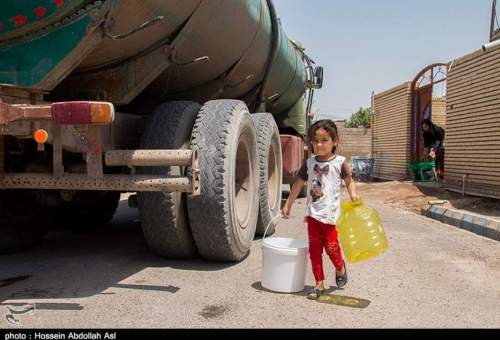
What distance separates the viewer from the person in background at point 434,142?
12.2 metres

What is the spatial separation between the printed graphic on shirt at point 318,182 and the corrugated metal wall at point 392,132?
36.1ft

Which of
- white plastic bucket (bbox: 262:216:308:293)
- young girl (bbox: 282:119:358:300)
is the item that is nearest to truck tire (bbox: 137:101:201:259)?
white plastic bucket (bbox: 262:216:308:293)

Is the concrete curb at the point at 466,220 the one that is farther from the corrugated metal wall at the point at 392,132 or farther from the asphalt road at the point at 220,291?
the corrugated metal wall at the point at 392,132

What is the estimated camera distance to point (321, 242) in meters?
3.82

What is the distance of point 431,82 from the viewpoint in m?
13.5

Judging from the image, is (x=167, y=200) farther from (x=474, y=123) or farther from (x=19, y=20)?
(x=474, y=123)

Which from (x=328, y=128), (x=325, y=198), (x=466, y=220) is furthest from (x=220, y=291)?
(x=466, y=220)

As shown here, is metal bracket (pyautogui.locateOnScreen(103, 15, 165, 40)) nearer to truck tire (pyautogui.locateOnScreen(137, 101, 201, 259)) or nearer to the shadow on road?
truck tire (pyautogui.locateOnScreen(137, 101, 201, 259))

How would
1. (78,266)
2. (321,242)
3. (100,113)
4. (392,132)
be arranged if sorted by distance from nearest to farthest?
(100,113) < (321,242) < (78,266) < (392,132)

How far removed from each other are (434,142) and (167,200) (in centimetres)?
1002

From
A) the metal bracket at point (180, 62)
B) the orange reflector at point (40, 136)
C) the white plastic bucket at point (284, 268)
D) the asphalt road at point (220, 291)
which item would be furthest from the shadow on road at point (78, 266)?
the metal bracket at point (180, 62)

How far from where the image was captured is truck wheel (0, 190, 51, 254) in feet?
Result: 15.6

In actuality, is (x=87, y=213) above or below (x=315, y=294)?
above

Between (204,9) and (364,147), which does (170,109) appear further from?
(364,147)
